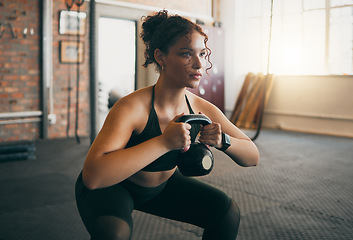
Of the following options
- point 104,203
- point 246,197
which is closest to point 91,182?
point 104,203

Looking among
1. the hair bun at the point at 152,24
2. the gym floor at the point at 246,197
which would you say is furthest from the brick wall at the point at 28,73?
the hair bun at the point at 152,24

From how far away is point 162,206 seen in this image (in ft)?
4.45

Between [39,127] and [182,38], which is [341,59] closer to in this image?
[39,127]

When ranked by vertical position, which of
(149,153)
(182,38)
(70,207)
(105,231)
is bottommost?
(70,207)

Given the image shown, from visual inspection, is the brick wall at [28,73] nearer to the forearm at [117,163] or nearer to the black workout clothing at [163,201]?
the black workout clothing at [163,201]

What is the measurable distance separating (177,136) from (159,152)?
0.08 metres

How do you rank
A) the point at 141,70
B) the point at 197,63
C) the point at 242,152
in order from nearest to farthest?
the point at 197,63 < the point at 242,152 < the point at 141,70

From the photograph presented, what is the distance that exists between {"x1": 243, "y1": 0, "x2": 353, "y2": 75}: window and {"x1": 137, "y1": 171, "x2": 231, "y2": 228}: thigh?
18.2ft

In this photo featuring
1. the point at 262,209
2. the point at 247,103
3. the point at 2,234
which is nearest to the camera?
the point at 2,234

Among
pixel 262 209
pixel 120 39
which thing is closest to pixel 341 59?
pixel 120 39

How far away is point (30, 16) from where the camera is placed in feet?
16.7

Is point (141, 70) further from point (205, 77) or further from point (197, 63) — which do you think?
point (197, 63)

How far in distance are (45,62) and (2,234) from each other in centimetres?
352

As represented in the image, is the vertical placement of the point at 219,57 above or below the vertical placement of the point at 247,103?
above
